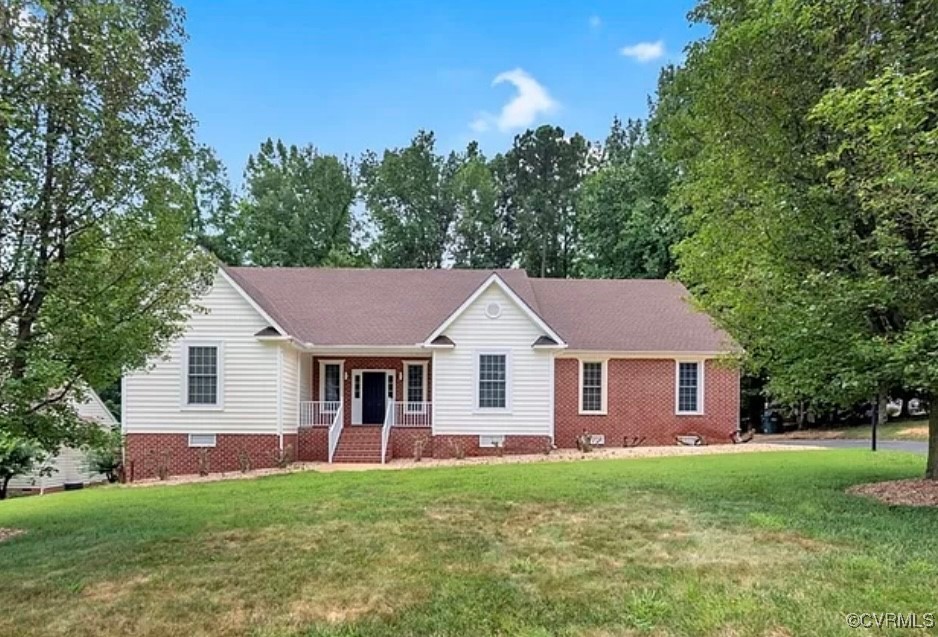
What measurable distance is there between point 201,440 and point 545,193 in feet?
116

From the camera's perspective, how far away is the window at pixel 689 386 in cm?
2161

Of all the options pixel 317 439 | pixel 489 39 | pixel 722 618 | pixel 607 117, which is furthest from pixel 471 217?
pixel 722 618

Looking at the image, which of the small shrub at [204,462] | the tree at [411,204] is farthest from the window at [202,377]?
the tree at [411,204]

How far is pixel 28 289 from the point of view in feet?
29.7

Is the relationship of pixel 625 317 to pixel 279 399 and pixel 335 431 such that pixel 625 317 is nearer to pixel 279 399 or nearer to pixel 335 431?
pixel 335 431

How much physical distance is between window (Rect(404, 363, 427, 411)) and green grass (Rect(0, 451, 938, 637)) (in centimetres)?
1017

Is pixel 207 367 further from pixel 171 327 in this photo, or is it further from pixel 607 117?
pixel 607 117

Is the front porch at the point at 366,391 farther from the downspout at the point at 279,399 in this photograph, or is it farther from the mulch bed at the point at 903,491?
the mulch bed at the point at 903,491

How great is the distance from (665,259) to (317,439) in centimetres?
2100

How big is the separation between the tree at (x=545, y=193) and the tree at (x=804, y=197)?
35.9 m

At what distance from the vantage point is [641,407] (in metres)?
21.4

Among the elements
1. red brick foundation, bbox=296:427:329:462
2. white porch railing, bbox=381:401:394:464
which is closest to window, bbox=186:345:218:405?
red brick foundation, bbox=296:427:329:462

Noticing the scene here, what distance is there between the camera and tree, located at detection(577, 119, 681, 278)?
114 ft

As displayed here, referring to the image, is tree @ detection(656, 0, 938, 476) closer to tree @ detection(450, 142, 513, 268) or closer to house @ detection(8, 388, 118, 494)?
house @ detection(8, 388, 118, 494)
